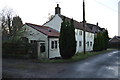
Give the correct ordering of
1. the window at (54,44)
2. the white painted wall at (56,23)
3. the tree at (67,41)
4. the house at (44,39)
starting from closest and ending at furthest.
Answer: the tree at (67,41) < the house at (44,39) < the window at (54,44) < the white painted wall at (56,23)

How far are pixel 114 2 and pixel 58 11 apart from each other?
1374 centimetres

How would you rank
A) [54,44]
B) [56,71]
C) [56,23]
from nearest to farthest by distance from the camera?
[56,71] < [54,44] < [56,23]

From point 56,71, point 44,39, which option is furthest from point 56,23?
point 56,71

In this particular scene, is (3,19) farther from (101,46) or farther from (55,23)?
(101,46)

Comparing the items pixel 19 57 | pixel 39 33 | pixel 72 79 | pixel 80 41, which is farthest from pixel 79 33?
pixel 72 79

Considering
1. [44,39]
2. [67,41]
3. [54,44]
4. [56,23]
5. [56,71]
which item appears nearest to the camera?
[56,71]

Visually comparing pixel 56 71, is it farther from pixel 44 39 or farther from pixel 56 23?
pixel 56 23

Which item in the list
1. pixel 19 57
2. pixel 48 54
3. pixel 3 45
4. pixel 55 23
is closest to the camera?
pixel 19 57

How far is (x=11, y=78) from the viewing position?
7.12m

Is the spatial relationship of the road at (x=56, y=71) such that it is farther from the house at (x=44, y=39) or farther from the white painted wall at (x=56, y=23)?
the white painted wall at (x=56, y=23)

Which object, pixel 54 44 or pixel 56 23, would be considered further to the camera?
pixel 56 23

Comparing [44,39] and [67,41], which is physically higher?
[44,39]

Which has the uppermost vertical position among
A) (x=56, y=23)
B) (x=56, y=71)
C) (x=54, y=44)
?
(x=56, y=23)

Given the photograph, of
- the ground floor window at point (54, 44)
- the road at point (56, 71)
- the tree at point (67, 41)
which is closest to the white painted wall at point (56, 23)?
the ground floor window at point (54, 44)
